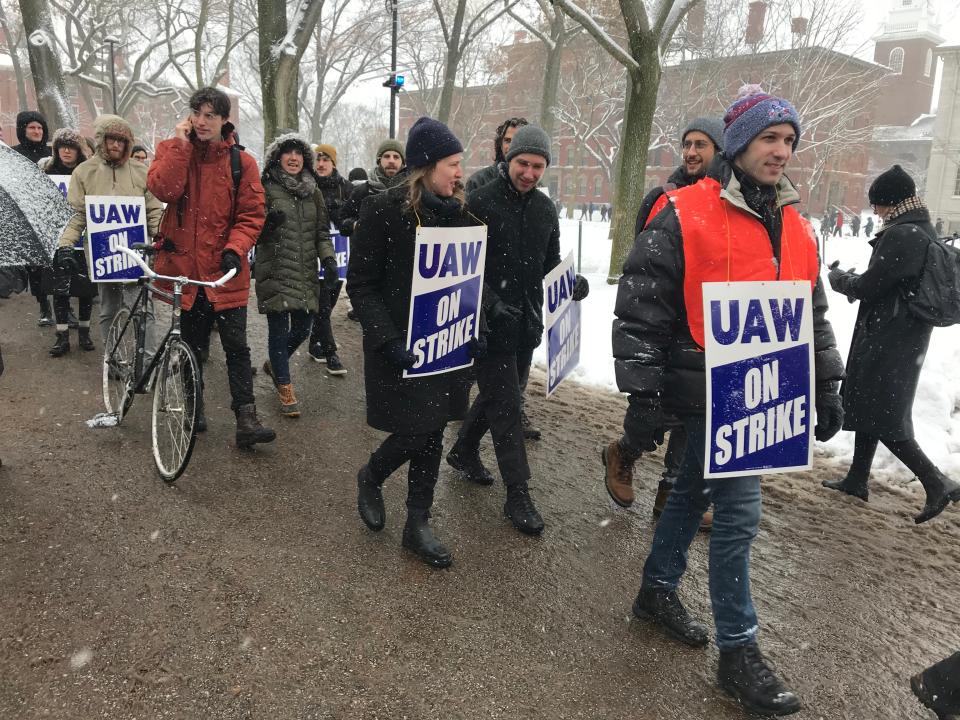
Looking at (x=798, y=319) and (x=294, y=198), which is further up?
(x=294, y=198)

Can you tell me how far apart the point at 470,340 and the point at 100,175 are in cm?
429

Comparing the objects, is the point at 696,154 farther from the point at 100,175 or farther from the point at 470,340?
the point at 100,175

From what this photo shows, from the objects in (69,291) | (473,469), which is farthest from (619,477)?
(69,291)

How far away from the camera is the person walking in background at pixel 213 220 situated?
185 inches

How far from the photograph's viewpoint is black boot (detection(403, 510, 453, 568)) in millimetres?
3643

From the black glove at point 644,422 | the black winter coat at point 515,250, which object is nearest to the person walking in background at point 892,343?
the black winter coat at point 515,250

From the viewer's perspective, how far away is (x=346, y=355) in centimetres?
816

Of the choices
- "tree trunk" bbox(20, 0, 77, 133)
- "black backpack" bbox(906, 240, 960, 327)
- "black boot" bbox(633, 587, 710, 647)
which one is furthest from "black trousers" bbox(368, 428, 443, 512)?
"tree trunk" bbox(20, 0, 77, 133)

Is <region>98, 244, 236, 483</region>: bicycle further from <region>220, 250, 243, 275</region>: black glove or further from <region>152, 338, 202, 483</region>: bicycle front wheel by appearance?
<region>220, 250, 243, 275</region>: black glove

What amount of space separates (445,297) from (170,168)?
92.4 inches

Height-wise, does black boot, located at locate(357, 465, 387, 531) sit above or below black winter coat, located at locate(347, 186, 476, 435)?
below

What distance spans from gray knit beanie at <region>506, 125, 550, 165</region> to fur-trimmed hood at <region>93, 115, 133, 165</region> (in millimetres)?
3689

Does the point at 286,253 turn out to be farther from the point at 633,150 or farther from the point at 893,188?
the point at 633,150

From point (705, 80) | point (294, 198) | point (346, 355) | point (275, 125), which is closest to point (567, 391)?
point (346, 355)
